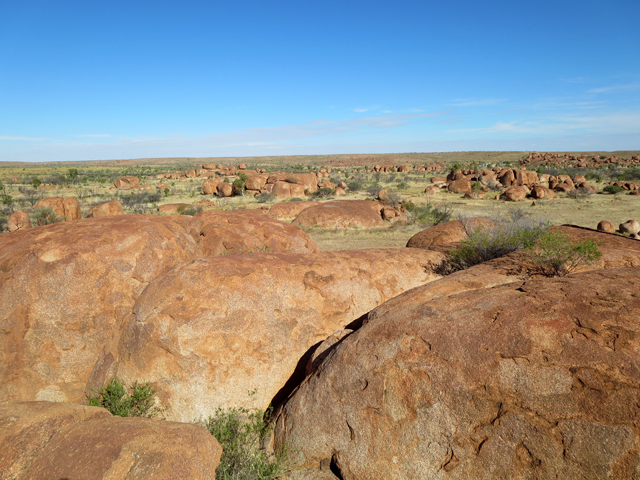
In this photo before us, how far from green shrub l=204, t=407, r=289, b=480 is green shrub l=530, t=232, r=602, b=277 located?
3.93 m

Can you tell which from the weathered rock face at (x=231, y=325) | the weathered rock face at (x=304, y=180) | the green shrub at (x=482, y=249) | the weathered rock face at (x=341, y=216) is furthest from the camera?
the weathered rock face at (x=304, y=180)

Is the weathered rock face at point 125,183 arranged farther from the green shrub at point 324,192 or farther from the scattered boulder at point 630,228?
the scattered boulder at point 630,228

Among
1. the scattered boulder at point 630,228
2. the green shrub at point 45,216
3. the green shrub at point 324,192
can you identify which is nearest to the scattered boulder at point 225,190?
the green shrub at point 324,192

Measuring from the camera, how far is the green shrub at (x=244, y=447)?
3518 millimetres

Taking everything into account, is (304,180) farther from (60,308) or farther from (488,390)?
(488,390)

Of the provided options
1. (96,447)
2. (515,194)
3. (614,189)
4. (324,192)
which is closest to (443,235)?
(96,447)

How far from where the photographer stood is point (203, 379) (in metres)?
4.33

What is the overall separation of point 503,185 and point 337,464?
33.5 m

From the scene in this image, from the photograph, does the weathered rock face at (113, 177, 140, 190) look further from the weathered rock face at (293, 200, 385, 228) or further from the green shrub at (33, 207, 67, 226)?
the weathered rock face at (293, 200, 385, 228)

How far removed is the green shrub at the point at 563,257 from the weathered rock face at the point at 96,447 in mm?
4478

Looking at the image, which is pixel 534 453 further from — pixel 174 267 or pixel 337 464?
pixel 174 267

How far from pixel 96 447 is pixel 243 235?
495cm

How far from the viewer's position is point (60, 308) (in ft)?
15.4

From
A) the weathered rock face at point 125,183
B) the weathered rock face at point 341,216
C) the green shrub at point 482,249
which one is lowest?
the weathered rock face at point 341,216
